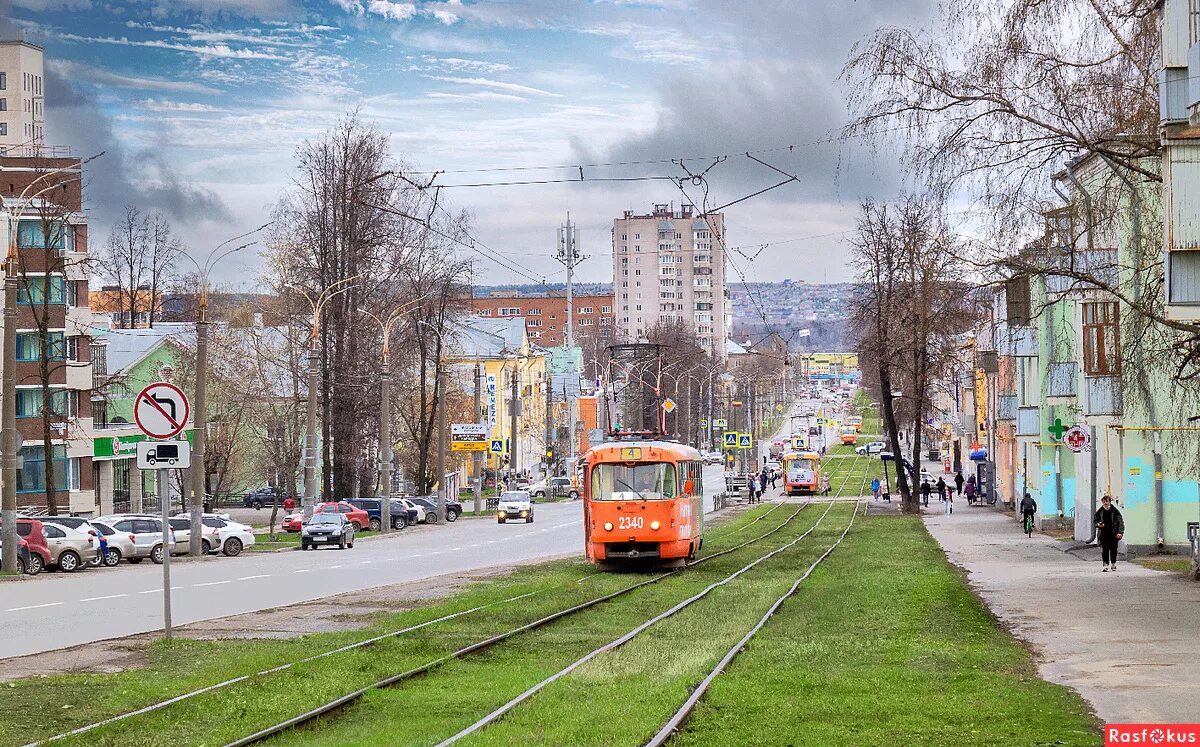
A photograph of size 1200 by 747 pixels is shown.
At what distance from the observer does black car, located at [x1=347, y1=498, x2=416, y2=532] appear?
69.2 m

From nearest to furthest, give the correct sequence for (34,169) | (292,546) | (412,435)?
(292,546) → (34,169) → (412,435)

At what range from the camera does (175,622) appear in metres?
23.0

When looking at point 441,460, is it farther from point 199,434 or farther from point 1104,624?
point 1104,624

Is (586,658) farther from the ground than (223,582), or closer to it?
farther from the ground

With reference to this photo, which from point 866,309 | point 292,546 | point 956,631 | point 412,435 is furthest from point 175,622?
point 412,435

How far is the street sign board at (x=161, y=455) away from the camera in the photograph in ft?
60.9

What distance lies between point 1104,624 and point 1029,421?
38771 mm

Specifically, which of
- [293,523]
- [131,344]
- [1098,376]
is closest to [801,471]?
[293,523]

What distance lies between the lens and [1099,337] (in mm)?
40031

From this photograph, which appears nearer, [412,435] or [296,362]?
[296,362]

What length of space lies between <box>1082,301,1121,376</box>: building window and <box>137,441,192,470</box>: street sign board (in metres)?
26.3

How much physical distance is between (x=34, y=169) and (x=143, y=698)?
51.1 metres

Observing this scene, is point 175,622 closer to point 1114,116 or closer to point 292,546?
point 1114,116

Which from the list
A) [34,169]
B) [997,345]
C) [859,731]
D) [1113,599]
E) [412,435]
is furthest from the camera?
[412,435]
